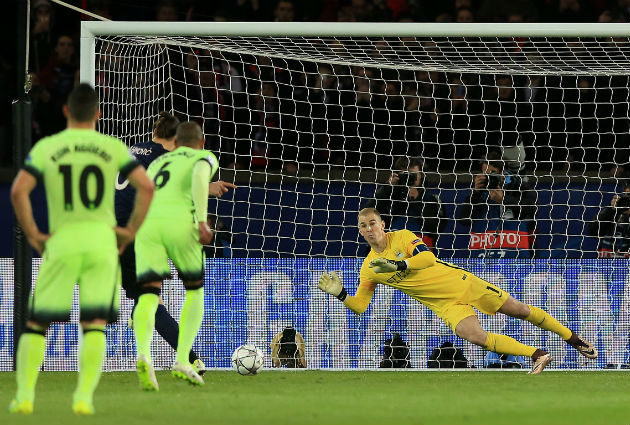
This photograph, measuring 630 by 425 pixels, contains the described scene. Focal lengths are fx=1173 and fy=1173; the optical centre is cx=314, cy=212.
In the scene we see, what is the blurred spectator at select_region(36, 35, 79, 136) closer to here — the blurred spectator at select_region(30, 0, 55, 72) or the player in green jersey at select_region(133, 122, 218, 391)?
the blurred spectator at select_region(30, 0, 55, 72)

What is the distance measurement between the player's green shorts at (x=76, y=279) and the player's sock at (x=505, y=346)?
13.8ft

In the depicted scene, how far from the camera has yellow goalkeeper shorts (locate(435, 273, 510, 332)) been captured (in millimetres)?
9617

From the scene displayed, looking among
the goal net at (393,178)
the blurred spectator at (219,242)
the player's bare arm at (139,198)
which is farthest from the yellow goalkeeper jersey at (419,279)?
the player's bare arm at (139,198)

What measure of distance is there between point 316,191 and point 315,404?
188 inches

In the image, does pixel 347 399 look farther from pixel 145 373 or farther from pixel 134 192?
pixel 134 192

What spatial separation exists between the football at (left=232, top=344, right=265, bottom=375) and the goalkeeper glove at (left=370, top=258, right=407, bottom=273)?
3.70 ft

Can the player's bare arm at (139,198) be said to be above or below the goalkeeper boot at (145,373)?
above

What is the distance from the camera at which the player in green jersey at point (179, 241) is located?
7727 millimetres

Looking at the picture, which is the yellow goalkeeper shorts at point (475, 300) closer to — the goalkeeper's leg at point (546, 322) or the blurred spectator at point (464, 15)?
the goalkeeper's leg at point (546, 322)

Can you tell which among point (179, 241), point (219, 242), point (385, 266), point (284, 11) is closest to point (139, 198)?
point (179, 241)

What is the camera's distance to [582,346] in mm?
9758

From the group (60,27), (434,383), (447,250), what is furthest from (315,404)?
(60,27)

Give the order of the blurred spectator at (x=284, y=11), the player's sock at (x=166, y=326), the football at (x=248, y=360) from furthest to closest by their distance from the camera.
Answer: the blurred spectator at (x=284, y=11)
the football at (x=248, y=360)
the player's sock at (x=166, y=326)

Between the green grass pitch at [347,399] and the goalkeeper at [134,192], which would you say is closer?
the green grass pitch at [347,399]
